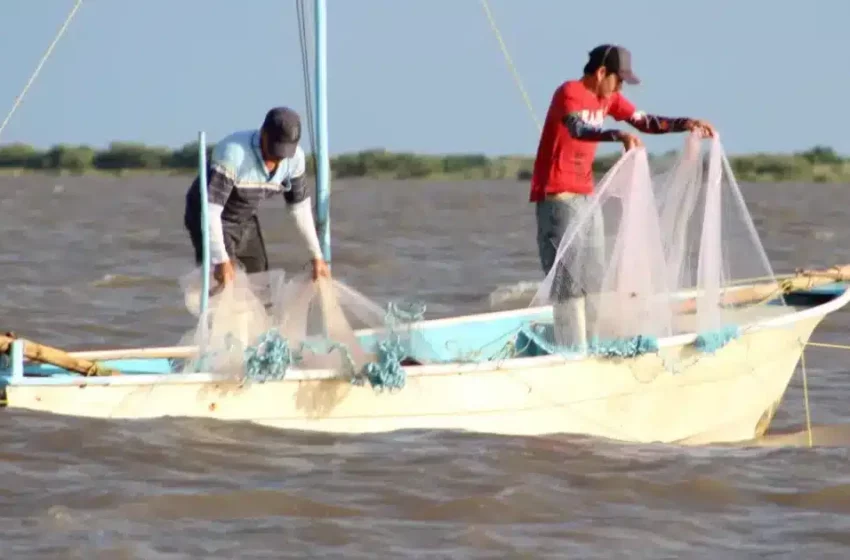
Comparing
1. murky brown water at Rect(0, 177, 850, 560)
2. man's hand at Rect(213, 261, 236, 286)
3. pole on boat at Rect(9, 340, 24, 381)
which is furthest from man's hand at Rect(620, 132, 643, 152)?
pole on boat at Rect(9, 340, 24, 381)

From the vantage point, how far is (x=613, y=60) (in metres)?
7.96

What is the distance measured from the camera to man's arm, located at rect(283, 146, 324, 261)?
789 centimetres

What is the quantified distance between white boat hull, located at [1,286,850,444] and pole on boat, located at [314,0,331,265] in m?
1.05

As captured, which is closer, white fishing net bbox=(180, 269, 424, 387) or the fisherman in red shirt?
white fishing net bbox=(180, 269, 424, 387)

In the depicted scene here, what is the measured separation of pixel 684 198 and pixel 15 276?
10.1 metres

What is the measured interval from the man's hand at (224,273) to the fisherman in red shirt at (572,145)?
1465 millimetres

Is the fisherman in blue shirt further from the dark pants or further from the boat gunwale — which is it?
the boat gunwale

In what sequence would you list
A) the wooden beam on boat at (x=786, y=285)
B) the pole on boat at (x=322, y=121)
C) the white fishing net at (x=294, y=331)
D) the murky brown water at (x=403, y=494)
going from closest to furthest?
the murky brown water at (x=403, y=494) < the white fishing net at (x=294, y=331) < the pole on boat at (x=322, y=121) < the wooden beam on boat at (x=786, y=285)

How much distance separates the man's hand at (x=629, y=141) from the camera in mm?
7809

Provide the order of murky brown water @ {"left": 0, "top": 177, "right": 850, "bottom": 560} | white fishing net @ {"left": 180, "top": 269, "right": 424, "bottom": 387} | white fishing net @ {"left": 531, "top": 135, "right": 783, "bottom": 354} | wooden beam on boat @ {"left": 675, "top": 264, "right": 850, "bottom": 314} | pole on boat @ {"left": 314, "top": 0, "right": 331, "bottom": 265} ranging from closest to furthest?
murky brown water @ {"left": 0, "top": 177, "right": 850, "bottom": 560}, white fishing net @ {"left": 180, "top": 269, "right": 424, "bottom": 387}, white fishing net @ {"left": 531, "top": 135, "right": 783, "bottom": 354}, pole on boat @ {"left": 314, "top": 0, "right": 331, "bottom": 265}, wooden beam on boat @ {"left": 675, "top": 264, "right": 850, "bottom": 314}

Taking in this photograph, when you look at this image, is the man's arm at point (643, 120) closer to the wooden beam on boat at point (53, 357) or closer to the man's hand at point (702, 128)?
the man's hand at point (702, 128)

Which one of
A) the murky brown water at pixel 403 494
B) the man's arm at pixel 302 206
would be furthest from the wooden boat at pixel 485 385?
the man's arm at pixel 302 206

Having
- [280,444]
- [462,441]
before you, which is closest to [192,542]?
[280,444]

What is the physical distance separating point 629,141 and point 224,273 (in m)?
1.98
